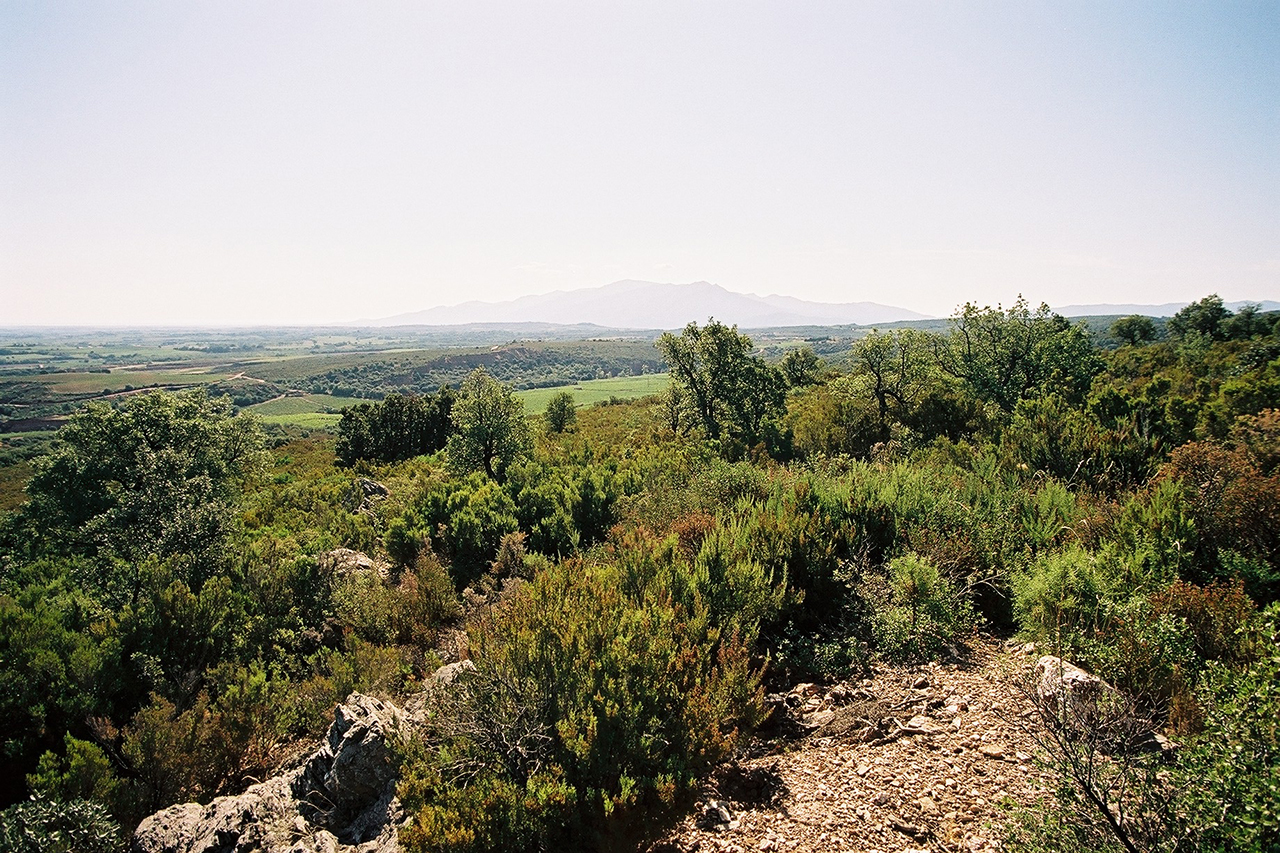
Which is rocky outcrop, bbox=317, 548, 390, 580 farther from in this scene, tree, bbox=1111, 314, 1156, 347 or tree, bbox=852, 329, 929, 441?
tree, bbox=1111, 314, 1156, 347

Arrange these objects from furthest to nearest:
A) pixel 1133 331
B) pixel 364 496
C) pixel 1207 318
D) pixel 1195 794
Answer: pixel 1133 331 < pixel 1207 318 < pixel 364 496 < pixel 1195 794

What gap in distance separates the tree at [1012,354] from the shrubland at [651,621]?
747cm

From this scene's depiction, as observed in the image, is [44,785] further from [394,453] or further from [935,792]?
[394,453]

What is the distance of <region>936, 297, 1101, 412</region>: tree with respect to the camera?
23812mm

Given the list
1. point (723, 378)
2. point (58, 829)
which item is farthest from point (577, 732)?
point (723, 378)

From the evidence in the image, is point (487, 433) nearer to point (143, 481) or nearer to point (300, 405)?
point (143, 481)

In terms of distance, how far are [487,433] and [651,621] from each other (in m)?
17.9

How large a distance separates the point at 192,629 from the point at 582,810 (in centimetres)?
841

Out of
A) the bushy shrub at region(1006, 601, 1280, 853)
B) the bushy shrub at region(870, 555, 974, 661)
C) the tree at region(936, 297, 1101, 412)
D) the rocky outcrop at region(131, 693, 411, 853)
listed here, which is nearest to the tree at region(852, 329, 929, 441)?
the tree at region(936, 297, 1101, 412)

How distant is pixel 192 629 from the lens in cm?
881

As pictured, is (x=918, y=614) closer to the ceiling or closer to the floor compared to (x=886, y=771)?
closer to the ceiling

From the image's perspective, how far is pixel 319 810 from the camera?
193 inches

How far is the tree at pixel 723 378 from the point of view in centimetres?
2669

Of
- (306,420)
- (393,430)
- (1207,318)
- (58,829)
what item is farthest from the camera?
(306,420)
